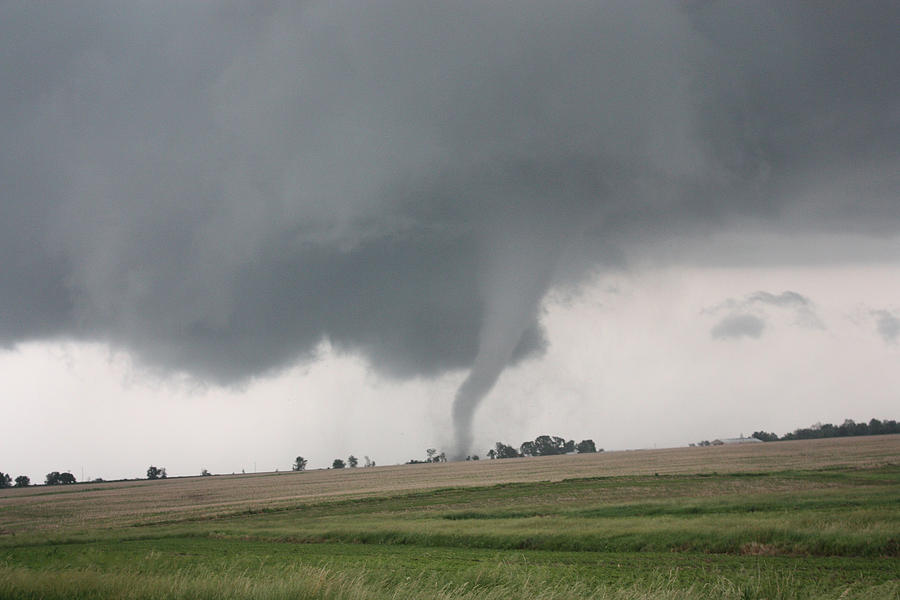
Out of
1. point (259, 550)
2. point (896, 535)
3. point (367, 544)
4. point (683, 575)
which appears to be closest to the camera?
point (683, 575)

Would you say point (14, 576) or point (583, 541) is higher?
point (14, 576)

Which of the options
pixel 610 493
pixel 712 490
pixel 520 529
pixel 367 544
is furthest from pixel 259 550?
pixel 712 490

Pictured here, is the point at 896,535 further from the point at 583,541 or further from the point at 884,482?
the point at 884,482

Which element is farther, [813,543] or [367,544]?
[367,544]

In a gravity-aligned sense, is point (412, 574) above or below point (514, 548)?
above

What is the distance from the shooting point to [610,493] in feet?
187

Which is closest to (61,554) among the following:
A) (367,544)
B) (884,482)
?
(367,544)

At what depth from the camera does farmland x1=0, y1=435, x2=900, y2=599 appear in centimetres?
1359

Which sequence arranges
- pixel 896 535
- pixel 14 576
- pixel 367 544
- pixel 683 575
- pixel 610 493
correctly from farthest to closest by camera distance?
pixel 610 493
pixel 367 544
pixel 896 535
pixel 683 575
pixel 14 576

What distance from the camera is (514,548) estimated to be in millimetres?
31047

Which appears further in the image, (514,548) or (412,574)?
(514,548)

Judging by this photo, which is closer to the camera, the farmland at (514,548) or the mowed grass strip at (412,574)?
the mowed grass strip at (412,574)

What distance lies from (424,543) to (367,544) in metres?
3.82

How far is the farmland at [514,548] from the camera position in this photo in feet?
44.6
